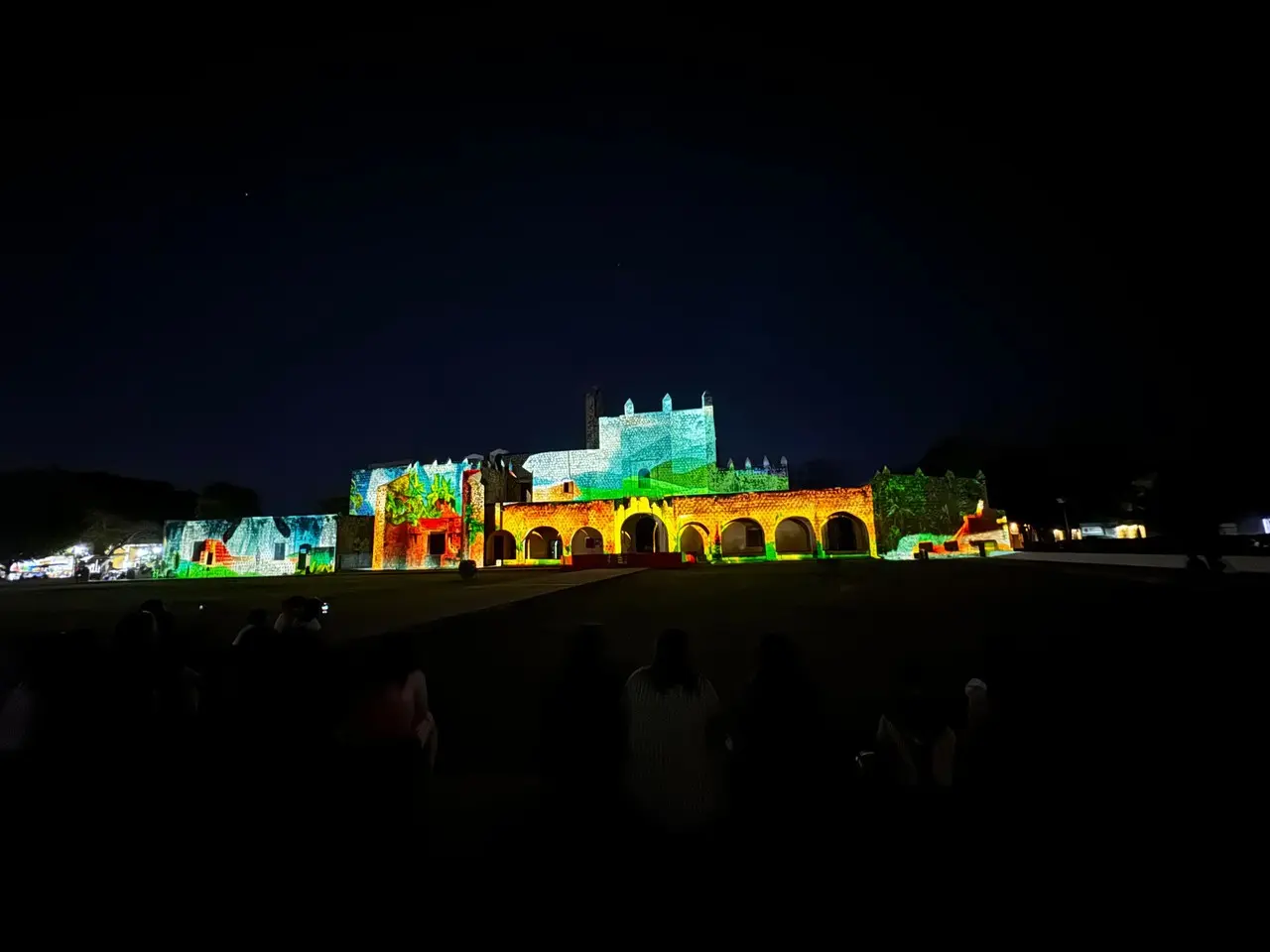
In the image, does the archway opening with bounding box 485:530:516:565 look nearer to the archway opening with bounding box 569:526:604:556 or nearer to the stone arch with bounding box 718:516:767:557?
the archway opening with bounding box 569:526:604:556

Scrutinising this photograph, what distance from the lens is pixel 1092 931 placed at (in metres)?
2.04

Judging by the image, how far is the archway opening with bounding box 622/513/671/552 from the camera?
31984mm

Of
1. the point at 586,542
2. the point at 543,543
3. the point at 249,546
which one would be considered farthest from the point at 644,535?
the point at 249,546

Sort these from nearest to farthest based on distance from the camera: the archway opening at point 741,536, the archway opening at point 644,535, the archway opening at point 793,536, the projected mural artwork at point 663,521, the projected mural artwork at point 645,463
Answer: the projected mural artwork at point 663,521 → the archway opening at point 644,535 → the archway opening at point 793,536 → the archway opening at point 741,536 → the projected mural artwork at point 645,463

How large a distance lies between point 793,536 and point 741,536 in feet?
9.78

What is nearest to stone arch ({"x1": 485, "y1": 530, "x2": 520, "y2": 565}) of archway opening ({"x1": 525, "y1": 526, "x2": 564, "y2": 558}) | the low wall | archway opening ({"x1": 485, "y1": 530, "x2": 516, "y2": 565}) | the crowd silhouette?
archway opening ({"x1": 485, "y1": 530, "x2": 516, "y2": 565})

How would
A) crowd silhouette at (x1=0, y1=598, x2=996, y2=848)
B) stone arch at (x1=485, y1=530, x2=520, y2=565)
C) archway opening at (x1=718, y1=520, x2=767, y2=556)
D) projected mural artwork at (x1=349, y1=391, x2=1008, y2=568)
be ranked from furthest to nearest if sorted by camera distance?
archway opening at (x1=718, y1=520, x2=767, y2=556) → stone arch at (x1=485, y1=530, x2=520, y2=565) → projected mural artwork at (x1=349, y1=391, x2=1008, y2=568) → crowd silhouette at (x1=0, y1=598, x2=996, y2=848)

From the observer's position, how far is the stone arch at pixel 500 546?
32.2 m

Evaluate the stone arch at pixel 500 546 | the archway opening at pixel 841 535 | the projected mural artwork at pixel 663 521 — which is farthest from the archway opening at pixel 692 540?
the stone arch at pixel 500 546

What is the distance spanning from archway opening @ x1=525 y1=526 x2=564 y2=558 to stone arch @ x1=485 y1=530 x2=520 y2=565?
0.86 m

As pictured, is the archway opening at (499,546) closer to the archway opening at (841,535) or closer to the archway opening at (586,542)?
the archway opening at (586,542)

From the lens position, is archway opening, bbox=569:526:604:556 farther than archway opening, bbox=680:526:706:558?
No

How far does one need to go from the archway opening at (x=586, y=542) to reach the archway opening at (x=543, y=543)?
0.88m

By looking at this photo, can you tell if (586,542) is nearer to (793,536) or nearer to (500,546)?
(500,546)
